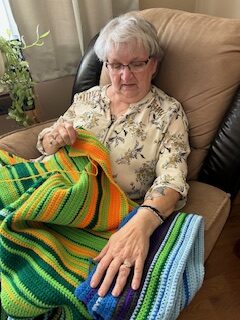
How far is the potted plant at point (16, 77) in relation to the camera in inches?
55.8

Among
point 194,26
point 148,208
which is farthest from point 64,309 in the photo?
point 194,26

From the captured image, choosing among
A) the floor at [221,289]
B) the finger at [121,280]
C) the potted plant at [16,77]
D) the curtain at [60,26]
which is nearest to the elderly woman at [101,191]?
the finger at [121,280]

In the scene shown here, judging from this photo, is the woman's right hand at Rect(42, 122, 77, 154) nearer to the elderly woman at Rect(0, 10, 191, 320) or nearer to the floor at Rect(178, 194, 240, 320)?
the elderly woman at Rect(0, 10, 191, 320)

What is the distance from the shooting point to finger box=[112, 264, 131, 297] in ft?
2.53

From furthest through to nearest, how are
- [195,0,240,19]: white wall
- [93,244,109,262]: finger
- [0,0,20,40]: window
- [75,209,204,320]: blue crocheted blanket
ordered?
[195,0,240,19]: white wall → [0,0,20,40]: window → [93,244,109,262]: finger → [75,209,204,320]: blue crocheted blanket

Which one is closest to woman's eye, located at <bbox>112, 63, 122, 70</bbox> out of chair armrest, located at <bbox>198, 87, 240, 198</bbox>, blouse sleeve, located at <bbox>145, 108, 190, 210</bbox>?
blouse sleeve, located at <bbox>145, 108, 190, 210</bbox>

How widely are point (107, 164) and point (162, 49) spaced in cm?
Result: 54

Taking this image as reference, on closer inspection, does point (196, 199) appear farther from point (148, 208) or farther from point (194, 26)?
point (194, 26)

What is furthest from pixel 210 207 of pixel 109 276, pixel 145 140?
pixel 109 276

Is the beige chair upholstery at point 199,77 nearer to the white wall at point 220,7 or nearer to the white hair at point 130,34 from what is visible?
the white hair at point 130,34

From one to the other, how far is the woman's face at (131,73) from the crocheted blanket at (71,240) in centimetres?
24

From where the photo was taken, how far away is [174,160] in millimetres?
1097

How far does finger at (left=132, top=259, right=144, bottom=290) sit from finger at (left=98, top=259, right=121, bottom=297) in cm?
5

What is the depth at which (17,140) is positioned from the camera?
1.31 metres
